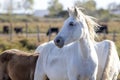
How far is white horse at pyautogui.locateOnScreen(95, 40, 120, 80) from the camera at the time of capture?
9108 millimetres

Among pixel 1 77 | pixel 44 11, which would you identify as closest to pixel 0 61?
pixel 1 77

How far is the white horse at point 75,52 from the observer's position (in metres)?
8.44

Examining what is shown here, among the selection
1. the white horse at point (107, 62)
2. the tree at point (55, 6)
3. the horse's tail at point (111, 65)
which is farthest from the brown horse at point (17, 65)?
the tree at point (55, 6)

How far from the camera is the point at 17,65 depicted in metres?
10.8

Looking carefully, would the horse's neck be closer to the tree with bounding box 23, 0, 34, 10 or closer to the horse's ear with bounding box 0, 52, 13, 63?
the horse's ear with bounding box 0, 52, 13, 63

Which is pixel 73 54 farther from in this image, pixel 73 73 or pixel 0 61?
pixel 0 61

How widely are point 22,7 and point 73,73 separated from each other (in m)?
119

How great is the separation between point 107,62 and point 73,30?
120cm

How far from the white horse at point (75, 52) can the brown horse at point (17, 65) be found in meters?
0.97

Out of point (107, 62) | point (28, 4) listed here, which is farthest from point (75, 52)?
point (28, 4)

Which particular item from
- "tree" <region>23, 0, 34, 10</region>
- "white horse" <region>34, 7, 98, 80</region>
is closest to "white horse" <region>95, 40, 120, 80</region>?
"white horse" <region>34, 7, 98, 80</region>

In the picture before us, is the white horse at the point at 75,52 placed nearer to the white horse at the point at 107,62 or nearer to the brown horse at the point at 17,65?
the white horse at the point at 107,62

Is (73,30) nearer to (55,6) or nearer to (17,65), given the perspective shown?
(17,65)

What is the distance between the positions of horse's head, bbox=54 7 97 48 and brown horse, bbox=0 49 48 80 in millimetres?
2189
